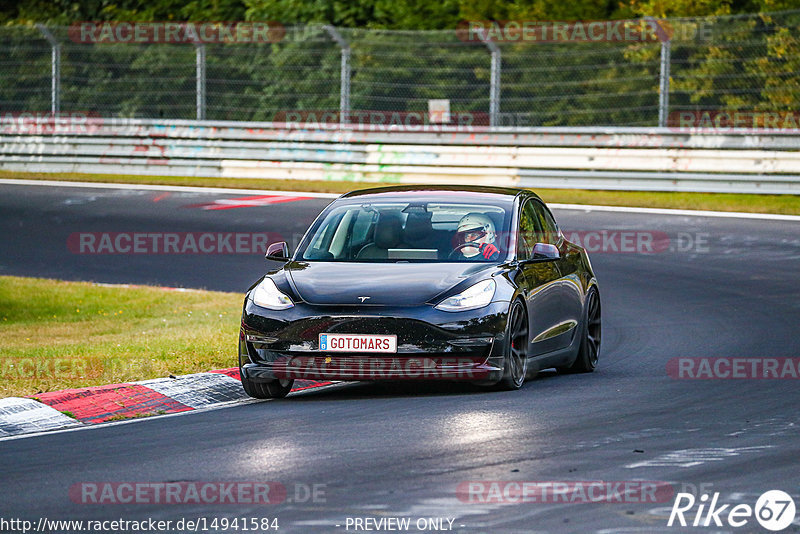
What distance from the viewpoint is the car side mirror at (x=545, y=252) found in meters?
10.1

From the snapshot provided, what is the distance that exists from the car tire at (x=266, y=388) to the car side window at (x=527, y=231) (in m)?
1.86

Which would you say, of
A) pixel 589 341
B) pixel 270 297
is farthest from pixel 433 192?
pixel 270 297

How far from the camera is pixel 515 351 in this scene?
9531mm

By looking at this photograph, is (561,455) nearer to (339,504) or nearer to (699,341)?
(339,504)

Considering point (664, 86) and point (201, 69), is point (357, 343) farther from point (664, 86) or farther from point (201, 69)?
point (201, 69)

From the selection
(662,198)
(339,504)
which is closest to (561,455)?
(339,504)

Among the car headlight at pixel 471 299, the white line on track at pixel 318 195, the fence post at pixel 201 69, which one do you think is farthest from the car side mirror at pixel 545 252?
the fence post at pixel 201 69

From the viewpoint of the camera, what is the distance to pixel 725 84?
23.4 m

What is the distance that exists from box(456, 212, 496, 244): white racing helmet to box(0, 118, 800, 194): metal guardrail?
12803 millimetres

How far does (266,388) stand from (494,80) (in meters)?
15.5

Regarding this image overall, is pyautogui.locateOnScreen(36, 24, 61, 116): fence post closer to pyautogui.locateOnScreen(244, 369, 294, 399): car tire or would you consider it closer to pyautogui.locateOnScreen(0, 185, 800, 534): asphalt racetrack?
pyautogui.locateOnScreen(0, 185, 800, 534): asphalt racetrack

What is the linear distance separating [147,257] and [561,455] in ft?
40.3

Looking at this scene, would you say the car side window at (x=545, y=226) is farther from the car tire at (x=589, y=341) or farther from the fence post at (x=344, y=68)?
the fence post at (x=344, y=68)

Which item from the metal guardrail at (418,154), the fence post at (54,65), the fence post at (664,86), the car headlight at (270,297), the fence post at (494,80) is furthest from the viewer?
the fence post at (54,65)
